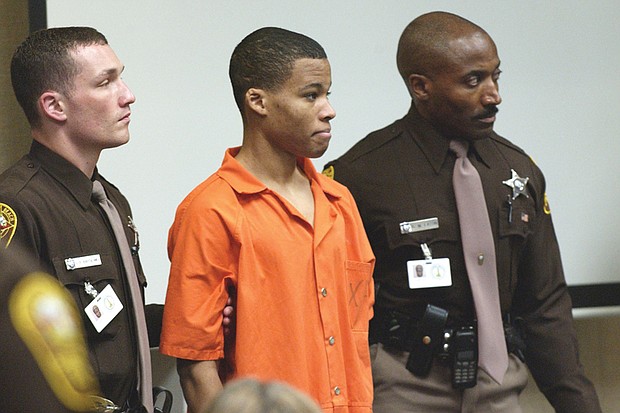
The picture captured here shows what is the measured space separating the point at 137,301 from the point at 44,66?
0.53 meters

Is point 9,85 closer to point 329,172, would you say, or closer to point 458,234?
point 329,172

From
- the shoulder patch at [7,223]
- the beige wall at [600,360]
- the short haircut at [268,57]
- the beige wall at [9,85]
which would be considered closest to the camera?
the shoulder patch at [7,223]

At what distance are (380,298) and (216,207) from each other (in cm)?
63

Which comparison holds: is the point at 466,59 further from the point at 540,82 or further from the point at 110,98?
the point at 540,82

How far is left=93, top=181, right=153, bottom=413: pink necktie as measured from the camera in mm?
2238

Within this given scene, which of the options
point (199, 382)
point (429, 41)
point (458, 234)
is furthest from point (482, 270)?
point (199, 382)

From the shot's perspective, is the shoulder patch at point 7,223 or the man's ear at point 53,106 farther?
the man's ear at point 53,106

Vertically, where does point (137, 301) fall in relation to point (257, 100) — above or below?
below

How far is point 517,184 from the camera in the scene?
2.87m

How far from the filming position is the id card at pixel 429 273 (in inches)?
106

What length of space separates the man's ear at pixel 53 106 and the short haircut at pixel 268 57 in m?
0.40

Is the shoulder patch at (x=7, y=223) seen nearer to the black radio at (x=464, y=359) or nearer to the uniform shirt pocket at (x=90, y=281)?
the uniform shirt pocket at (x=90, y=281)

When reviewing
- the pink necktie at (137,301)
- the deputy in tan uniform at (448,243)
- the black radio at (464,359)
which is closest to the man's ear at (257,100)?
the pink necktie at (137,301)

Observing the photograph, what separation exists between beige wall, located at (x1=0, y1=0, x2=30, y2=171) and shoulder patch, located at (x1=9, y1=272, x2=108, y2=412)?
2.75 meters
